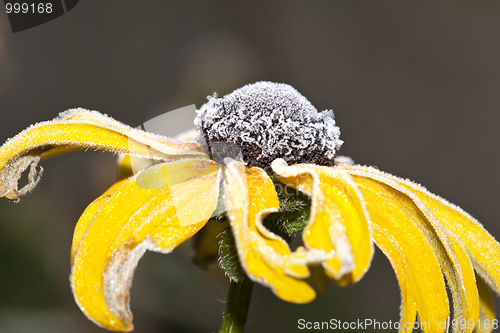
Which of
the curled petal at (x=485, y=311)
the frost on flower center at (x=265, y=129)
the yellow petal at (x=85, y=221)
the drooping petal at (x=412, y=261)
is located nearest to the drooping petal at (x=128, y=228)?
the yellow petal at (x=85, y=221)

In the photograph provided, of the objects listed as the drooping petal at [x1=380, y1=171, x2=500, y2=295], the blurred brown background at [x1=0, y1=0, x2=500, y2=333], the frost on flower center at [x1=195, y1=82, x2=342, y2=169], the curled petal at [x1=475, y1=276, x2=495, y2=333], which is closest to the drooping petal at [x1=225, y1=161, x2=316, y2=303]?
the frost on flower center at [x1=195, y1=82, x2=342, y2=169]

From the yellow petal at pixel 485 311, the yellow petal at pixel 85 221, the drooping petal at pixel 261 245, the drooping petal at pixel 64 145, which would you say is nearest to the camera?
the drooping petal at pixel 261 245

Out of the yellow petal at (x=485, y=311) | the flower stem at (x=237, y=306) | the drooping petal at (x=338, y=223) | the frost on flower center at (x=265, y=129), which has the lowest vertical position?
the yellow petal at (x=485, y=311)

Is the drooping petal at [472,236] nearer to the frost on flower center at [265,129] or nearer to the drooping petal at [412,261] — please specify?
the drooping petal at [412,261]

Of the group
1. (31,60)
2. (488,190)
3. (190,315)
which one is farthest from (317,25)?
(190,315)

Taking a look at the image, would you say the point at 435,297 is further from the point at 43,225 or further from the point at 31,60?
the point at 31,60

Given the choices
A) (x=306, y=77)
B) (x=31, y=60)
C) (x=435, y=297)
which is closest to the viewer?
(x=435, y=297)
